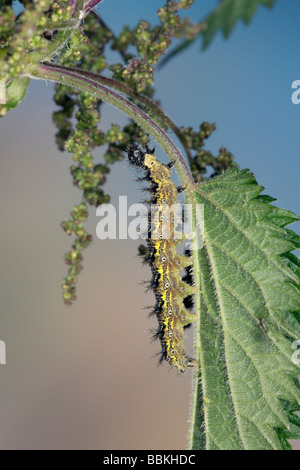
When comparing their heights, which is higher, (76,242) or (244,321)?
(76,242)

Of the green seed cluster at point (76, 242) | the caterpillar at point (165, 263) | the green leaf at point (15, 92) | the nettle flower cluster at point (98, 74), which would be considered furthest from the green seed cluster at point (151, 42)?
the green seed cluster at point (76, 242)

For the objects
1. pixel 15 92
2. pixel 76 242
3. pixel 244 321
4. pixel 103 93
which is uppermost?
pixel 103 93

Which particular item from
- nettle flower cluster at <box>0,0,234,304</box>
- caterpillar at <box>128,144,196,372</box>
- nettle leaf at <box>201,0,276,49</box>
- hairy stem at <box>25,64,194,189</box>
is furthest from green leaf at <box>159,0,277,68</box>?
caterpillar at <box>128,144,196,372</box>

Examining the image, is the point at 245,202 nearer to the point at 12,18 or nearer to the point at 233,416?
the point at 233,416

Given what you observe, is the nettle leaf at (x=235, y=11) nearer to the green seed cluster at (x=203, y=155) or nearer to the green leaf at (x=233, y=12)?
the green leaf at (x=233, y=12)

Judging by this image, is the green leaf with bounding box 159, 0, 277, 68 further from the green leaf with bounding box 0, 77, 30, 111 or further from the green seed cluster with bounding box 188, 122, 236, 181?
the green seed cluster with bounding box 188, 122, 236, 181

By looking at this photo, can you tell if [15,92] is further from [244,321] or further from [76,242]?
[244,321]

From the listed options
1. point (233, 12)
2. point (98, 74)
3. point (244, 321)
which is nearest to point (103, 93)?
point (98, 74)

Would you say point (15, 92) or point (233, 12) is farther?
point (15, 92)
